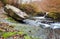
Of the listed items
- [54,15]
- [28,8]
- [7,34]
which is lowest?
[7,34]

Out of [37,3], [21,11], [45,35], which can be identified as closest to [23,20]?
[21,11]

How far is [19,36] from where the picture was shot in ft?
9.21

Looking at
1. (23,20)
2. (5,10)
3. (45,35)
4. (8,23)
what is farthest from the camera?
(5,10)

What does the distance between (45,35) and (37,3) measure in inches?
43.2

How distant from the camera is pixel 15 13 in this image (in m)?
3.82

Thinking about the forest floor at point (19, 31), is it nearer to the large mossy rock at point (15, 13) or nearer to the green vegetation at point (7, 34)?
the green vegetation at point (7, 34)

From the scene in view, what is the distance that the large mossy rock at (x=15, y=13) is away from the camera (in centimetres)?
371

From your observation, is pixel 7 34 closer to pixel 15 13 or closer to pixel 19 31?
pixel 19 31

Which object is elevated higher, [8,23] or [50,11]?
[50,11]

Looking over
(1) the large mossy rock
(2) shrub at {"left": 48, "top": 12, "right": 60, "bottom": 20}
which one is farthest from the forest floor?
(2) shrub at {"left": 48, "top": 12, "right": 60, "bottom": 20}

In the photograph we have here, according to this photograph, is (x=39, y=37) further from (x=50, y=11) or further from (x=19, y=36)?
(x=50, y=11)

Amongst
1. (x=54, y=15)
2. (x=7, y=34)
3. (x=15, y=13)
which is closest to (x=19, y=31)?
(x=7, y=34)

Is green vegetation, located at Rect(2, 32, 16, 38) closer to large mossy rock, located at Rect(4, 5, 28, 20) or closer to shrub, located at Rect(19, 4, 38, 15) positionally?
large mossy rock, located at Rect(4, 5, 28, 20)

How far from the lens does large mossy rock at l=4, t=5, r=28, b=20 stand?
12.2 ft
